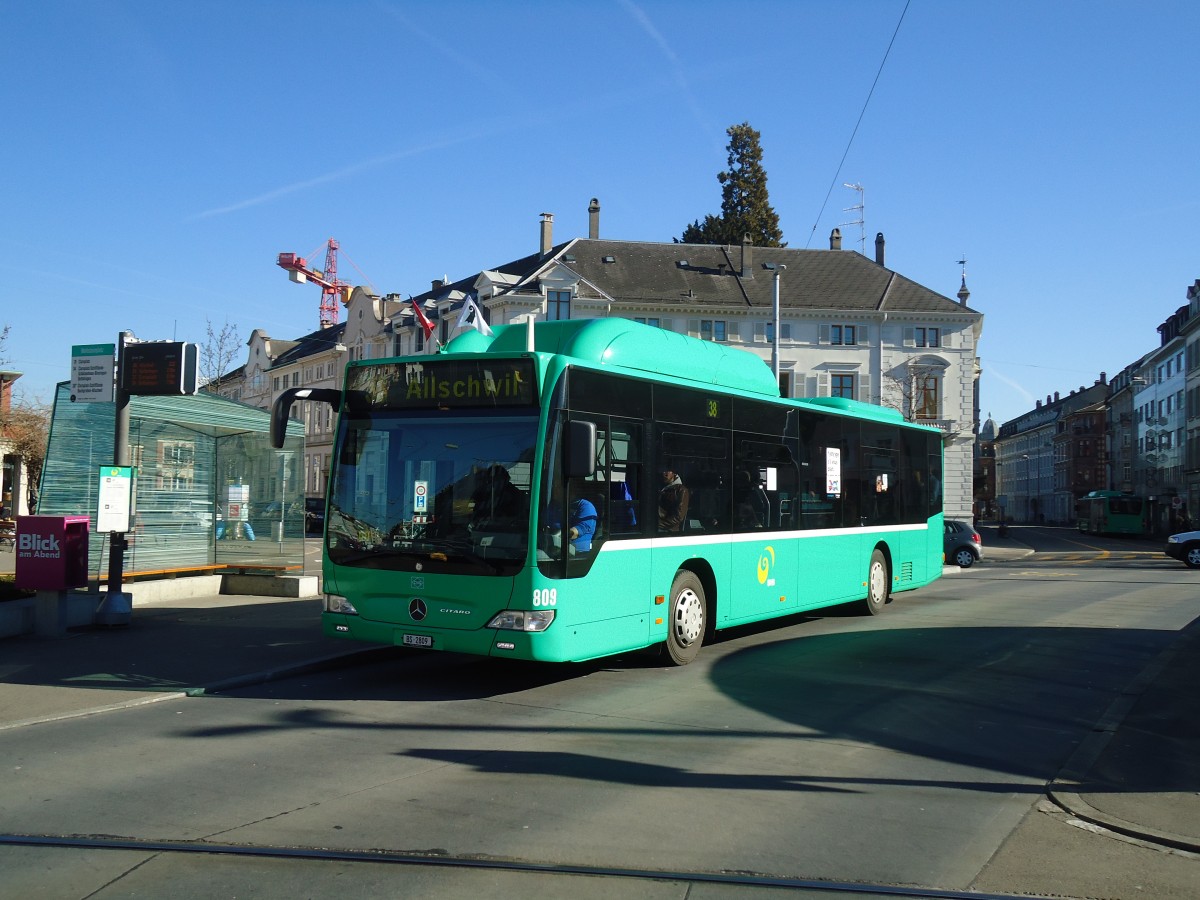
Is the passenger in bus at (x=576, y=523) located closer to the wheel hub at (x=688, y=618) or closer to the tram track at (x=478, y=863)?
the wheel hub at (x=688, y=618)

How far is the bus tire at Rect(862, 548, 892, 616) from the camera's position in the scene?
17.0 meters

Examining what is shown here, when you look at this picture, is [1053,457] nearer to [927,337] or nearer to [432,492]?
[927,337]

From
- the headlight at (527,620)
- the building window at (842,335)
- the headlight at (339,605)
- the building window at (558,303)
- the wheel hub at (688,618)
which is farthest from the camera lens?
the building window at (842,335)

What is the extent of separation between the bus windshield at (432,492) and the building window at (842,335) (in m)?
59.1

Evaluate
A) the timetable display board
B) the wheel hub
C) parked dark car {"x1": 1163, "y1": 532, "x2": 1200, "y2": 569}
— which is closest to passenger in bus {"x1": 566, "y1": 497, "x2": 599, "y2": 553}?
the wheel hub

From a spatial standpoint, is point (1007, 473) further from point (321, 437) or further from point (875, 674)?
point (875, 674)

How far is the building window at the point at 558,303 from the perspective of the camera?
61.7 metres

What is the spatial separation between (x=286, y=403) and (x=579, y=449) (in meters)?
2.89

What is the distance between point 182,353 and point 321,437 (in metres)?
72.0

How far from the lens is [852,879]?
17.3ft

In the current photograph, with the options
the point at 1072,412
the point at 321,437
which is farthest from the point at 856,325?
the point at 1072,412

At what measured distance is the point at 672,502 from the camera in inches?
452

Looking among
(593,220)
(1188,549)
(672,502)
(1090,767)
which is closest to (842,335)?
(593,220)

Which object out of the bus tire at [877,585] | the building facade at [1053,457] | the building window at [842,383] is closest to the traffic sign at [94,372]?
the bus tire at [877,585]
